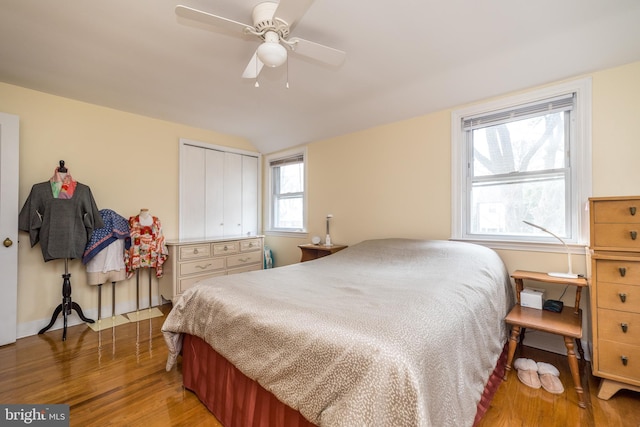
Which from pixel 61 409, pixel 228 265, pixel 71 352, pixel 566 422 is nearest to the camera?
pixel 566 422

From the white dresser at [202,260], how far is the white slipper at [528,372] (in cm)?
319

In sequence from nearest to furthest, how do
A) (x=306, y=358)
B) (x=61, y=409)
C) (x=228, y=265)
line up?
(x=306, y=358), (x=61, y=409), (x=228, y=265)

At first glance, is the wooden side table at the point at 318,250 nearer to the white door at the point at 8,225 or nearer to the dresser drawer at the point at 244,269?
the dresser drawer at the point at 244,269

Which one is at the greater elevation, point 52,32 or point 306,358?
point 52,32

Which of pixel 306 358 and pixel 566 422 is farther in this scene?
pixel 566 422

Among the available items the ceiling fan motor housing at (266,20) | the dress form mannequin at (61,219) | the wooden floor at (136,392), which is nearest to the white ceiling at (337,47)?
the ceiling fan motor housing at (266,20)

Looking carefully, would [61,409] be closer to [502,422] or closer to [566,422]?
[502,422]

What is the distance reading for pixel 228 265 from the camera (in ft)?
12.0

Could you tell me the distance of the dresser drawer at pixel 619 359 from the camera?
60.2 inches

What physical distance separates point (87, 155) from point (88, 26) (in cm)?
161

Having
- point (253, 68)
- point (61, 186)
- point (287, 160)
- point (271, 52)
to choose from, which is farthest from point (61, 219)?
point (287, 160)

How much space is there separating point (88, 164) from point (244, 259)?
2.10 m

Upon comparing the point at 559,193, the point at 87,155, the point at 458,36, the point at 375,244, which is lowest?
the point at 375,244

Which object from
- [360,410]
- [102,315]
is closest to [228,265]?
[102,315]
